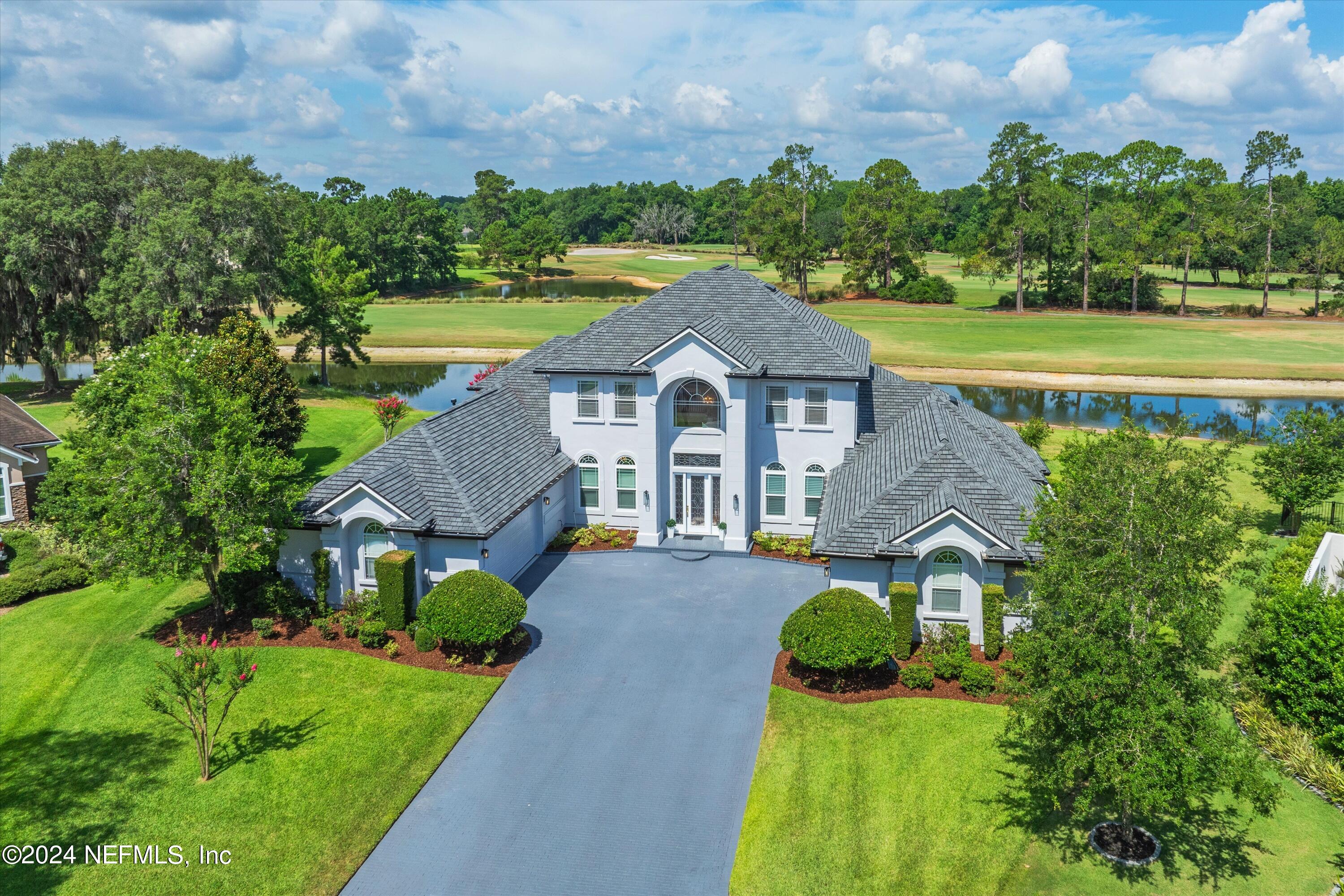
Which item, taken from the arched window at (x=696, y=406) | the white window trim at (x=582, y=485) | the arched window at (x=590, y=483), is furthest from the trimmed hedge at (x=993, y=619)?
the arched window at (x=590, y=483)

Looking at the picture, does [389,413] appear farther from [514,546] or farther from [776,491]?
[776,491]

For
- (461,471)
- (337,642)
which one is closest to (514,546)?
(461,471)

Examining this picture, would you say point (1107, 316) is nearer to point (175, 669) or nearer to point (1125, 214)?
point (1125, 214)

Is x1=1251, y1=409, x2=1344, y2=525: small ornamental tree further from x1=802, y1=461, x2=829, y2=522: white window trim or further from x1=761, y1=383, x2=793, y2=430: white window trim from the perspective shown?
x1=761, y1=383, x2=793, y2=430: white window trim

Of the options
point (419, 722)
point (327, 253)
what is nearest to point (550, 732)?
point (419, 722)

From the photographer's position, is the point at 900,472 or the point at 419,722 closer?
the point at 419,722

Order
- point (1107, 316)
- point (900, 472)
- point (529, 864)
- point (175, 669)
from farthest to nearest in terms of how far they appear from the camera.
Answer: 1. point (1107, 316)
2. point (900, 472)
3. point (175, 669)
4. point (529, 864)

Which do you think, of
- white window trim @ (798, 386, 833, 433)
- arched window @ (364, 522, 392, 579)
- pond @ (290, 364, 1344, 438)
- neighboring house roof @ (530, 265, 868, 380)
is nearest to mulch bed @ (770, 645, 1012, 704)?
white window trim @ (798, 386, 833, 433)
